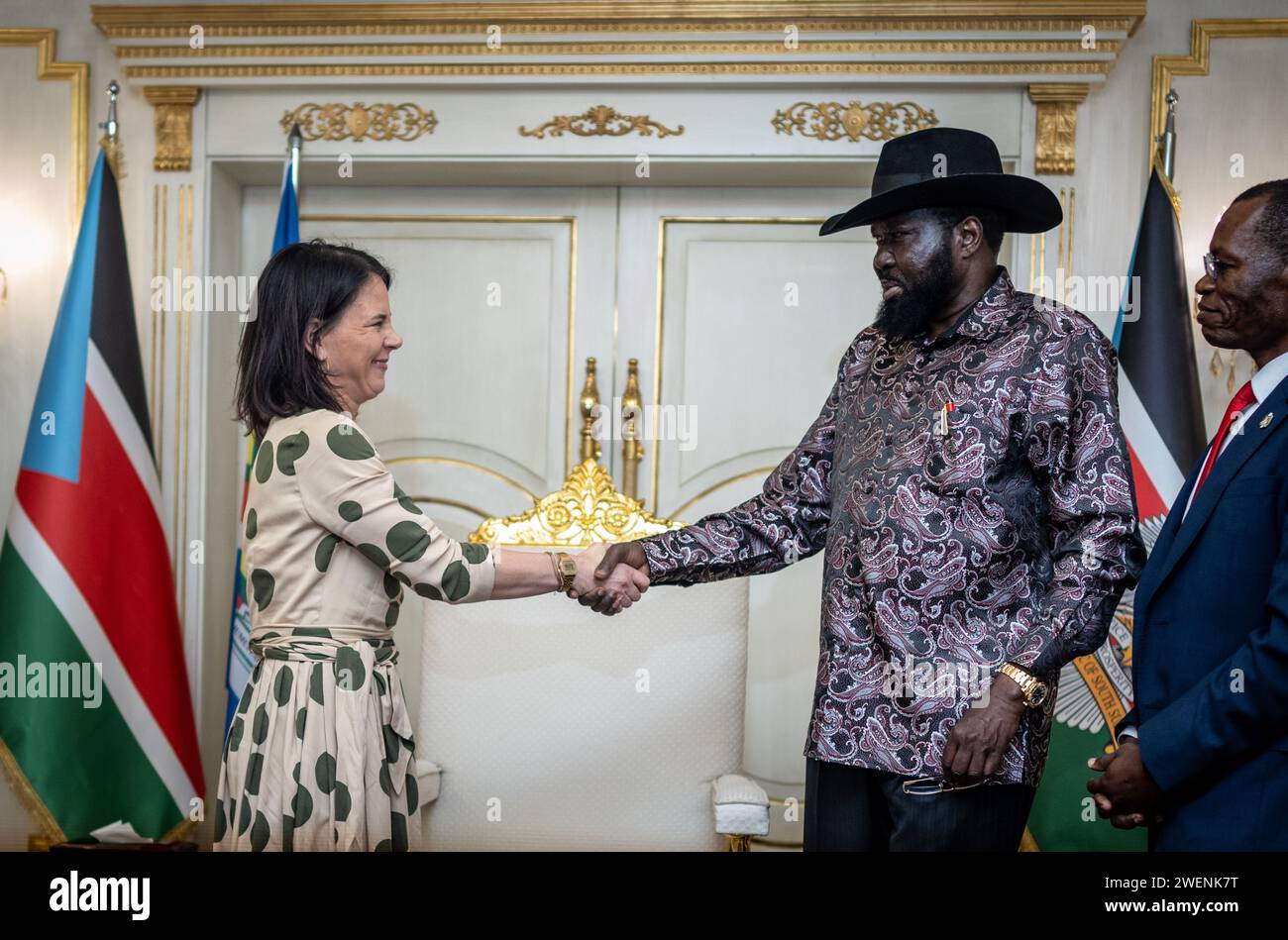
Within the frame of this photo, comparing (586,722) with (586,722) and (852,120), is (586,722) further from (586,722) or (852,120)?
(852,120)

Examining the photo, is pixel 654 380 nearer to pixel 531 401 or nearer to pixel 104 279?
pixel 531 401

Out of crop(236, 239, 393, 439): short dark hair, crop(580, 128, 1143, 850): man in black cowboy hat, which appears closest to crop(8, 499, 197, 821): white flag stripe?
crop(236, 239, 393, 439): short dark hair

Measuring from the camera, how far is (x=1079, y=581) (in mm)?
1748

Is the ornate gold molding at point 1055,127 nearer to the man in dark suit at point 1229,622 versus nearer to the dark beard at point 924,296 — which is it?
the dark beard at point 924,296

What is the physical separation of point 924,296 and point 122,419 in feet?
7.62

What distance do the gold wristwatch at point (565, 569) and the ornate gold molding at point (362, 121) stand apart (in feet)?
5.66

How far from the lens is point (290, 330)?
1.90 meters

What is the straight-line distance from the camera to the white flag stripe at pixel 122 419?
10.9 feet

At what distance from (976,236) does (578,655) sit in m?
1.27

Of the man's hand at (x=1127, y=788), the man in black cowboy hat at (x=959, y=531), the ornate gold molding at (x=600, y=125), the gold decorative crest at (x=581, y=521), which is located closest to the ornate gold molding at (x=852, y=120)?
the ornate gold molding at (x=600, y=125)

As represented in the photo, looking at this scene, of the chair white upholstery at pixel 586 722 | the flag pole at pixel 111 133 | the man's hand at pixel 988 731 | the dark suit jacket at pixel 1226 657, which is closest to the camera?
the dark suit jacket at pixel 1226 657
